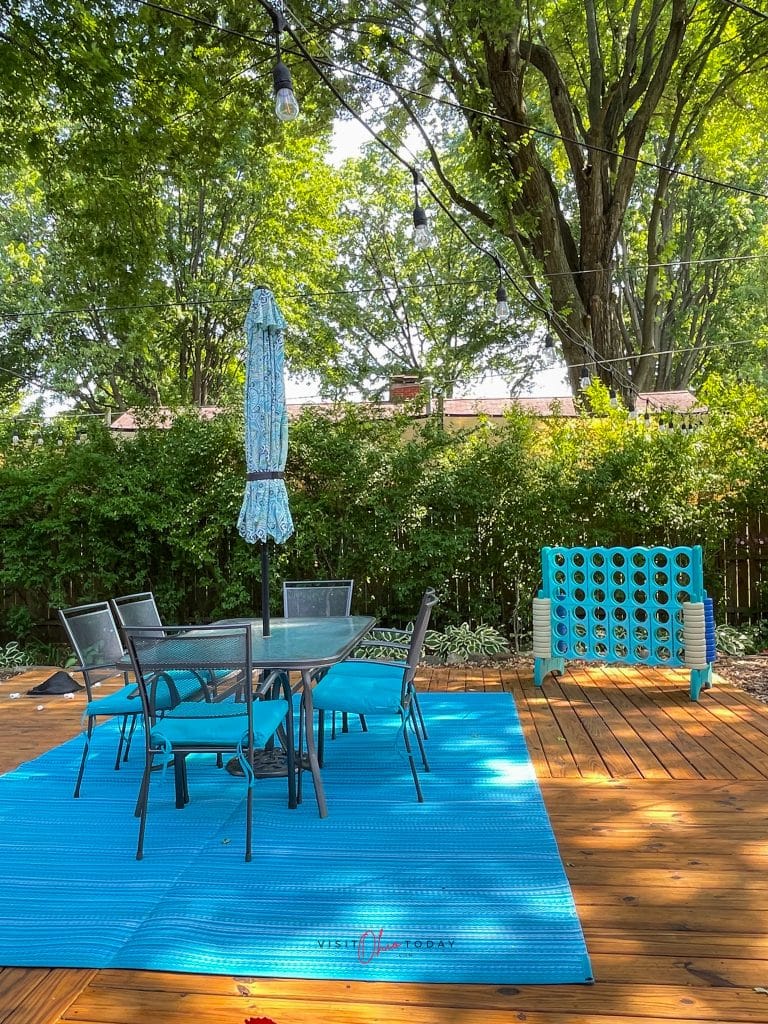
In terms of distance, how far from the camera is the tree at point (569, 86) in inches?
336

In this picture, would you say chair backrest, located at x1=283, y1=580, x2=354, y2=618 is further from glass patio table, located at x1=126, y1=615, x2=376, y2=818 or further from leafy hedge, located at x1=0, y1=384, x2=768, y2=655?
leafy hedge, located at x1=0, y1=384, x2=768, y2=655

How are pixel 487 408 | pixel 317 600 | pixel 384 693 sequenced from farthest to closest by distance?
1. pixel 487 408
2. pixel 317 600
3. pixel 384 693

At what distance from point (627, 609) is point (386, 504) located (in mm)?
2489

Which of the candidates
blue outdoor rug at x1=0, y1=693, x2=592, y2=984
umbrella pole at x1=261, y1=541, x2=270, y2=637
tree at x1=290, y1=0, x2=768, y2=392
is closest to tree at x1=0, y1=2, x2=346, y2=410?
tree at x1=290, y1=0, x2=768, y2=392

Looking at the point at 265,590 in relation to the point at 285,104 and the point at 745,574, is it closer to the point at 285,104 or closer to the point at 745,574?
the point at 285,104

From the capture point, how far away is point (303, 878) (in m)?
2.75

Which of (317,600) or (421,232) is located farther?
(317,600)

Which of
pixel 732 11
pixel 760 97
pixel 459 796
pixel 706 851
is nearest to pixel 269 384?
pixel 459 796

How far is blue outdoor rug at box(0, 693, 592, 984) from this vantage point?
2234 mm

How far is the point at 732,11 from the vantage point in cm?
888

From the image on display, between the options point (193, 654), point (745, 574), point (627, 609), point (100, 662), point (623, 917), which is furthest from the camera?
point (745, 574)

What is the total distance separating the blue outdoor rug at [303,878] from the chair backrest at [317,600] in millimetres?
1177

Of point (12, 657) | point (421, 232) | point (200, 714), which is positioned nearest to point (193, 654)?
point (200, 714)

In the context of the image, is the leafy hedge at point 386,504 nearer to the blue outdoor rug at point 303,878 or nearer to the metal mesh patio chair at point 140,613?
the metal mesh patio chair at point 140,613
